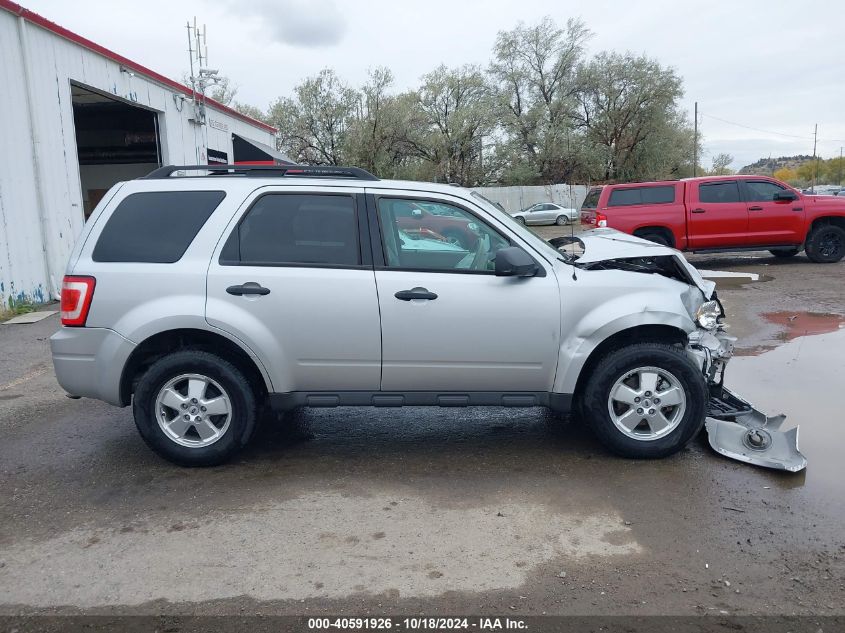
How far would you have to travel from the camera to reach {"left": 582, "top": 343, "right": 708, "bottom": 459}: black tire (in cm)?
427

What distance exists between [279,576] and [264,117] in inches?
1775

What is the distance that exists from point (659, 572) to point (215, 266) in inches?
124

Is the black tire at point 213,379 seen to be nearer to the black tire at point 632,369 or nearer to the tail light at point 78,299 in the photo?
the tail light at point 78,299

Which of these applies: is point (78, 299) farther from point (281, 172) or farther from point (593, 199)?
point (593, 199)

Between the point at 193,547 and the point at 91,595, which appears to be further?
the point at 193,547

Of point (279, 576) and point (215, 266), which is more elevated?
point (215, 266)

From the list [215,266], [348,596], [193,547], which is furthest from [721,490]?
[215,266]

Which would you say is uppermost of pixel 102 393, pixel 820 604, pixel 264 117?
pixel 264 117

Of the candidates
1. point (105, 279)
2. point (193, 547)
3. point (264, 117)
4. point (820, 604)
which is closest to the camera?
point (820, 604)

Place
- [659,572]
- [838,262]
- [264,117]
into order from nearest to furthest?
[659,572], [838,262], [264,117]

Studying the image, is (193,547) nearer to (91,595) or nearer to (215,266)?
(91,595)

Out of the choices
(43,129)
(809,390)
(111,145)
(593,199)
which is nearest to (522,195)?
(111,145)

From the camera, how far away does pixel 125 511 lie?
388cm

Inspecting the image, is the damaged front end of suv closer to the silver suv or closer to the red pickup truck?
the silver suv
